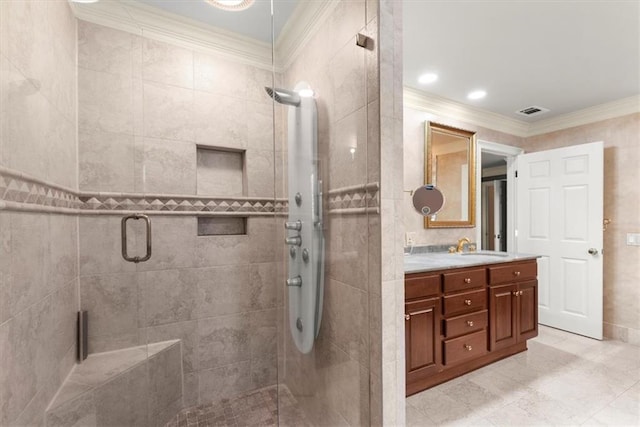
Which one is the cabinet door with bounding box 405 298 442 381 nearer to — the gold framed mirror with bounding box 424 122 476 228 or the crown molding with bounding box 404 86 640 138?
the gold framed mirror with bounding box 424 122 476 228

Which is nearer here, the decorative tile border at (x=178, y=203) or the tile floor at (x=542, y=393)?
the decorative tile border at (x=178, y=203)

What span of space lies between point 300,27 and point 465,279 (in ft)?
6.31

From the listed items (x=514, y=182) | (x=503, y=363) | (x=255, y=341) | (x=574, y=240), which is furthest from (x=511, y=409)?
(x=514, y=182)

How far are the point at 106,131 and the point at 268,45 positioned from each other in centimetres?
115

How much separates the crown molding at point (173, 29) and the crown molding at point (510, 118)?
1460 mm

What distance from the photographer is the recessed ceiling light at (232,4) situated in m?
1.60

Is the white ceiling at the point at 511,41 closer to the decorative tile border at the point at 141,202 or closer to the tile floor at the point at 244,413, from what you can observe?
the decorative tile border at the point at 141,202

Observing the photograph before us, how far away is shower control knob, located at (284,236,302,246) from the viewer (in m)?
1.43

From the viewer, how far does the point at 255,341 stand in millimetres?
1966

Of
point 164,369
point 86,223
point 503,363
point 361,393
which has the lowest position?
point 503,363

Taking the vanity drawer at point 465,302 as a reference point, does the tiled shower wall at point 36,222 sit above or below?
above

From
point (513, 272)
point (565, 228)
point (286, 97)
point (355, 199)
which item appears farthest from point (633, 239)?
point (286, 97)

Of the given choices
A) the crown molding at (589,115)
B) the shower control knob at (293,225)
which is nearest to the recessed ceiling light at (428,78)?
the shower control knob at (293,225)

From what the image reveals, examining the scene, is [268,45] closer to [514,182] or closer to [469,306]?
[469,306]
